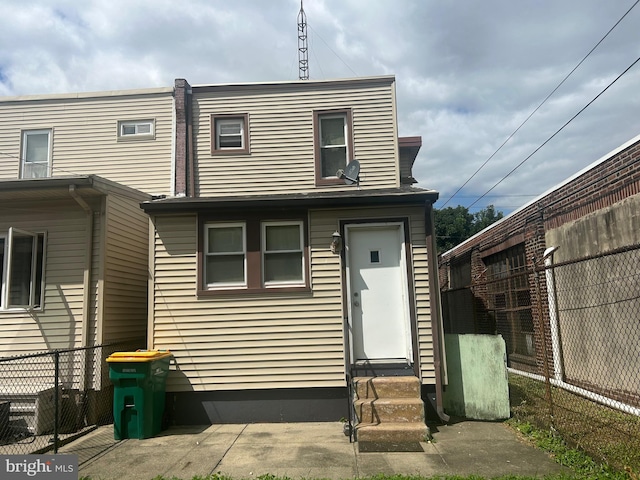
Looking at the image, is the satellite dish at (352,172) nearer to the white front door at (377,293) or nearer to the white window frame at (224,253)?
the white front door at (377,293)

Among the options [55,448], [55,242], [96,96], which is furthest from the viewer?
[96,96]

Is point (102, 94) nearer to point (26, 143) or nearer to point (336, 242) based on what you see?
point (26, 143)

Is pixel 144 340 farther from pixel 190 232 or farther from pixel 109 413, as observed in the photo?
pixel 190 232

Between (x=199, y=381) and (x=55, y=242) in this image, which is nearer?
(x=199, y=381)

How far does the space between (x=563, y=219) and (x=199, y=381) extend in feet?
22.0

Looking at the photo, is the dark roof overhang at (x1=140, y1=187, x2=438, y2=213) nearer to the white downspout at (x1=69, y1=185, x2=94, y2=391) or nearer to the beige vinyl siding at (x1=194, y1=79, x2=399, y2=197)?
the white downspout at (x1=69, y1=185, x2=94, y2=391)

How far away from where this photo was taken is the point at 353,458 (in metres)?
5.14

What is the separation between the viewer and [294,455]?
17.3 ft

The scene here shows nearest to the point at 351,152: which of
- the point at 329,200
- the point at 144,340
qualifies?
the point at 329,200

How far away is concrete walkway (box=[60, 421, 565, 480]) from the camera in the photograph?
4.76m

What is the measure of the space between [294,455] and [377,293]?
8.95 feet

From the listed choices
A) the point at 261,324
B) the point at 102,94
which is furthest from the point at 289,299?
the point at 102,94

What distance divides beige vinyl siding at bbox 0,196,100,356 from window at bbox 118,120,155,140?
3.27 meters

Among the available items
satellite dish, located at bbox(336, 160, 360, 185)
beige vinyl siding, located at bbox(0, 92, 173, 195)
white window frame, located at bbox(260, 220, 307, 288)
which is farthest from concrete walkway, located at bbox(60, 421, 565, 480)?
beige vinyl siding, located at bbox(0, 92, 173, 195)
